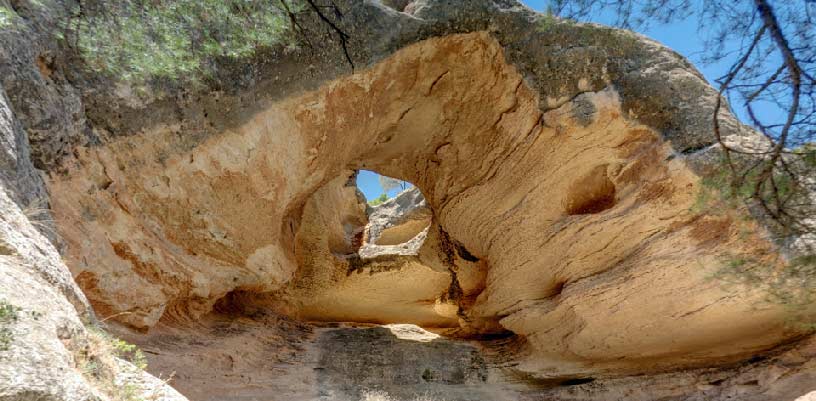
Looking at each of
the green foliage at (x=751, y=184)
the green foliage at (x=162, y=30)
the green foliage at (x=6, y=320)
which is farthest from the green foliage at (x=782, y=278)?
the green foliage at (x=6, y=320)

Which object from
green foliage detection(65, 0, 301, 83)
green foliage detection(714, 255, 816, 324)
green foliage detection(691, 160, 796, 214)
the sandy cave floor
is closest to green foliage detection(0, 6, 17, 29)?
green foliage detection(65, 0, 301, 83)

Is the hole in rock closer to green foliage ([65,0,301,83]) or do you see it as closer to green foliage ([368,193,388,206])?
green foliage ([65,0,301,83])

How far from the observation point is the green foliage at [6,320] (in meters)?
2.19

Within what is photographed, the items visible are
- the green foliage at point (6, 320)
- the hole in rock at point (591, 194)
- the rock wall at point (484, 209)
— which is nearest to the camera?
the green foliage at point (6, 320)

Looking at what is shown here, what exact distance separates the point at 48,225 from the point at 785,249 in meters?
5.79

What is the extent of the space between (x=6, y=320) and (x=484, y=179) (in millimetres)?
5986

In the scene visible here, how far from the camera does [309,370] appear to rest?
7.64 m

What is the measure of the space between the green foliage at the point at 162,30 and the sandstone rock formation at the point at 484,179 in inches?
17.3

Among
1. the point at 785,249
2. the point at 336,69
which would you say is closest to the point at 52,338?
the point at 336,69

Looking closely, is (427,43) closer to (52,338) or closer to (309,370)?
(309,370)

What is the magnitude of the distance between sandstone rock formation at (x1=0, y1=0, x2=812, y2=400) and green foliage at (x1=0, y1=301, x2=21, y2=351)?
1.94 meters

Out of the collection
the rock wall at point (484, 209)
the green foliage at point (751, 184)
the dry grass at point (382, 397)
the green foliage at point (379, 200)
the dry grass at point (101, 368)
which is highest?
the green foliage at point (379, 200)

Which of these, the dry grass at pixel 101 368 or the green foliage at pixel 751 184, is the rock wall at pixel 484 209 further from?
the dry grass at pixel 101 368

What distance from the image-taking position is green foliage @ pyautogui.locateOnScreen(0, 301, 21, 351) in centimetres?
219
